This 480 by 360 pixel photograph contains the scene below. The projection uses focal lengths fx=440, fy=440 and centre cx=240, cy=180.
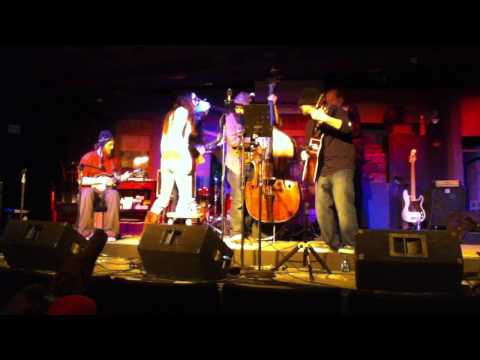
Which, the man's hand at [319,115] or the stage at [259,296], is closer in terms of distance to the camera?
the stage at [259,296]

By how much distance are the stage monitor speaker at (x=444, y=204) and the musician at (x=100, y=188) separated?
5.46m

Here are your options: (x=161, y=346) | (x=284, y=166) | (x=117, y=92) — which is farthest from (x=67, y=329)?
(x=117, y=92)

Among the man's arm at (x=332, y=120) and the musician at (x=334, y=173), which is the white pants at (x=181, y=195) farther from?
the man's arm at (x=332, y=120)

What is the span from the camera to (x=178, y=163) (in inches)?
234

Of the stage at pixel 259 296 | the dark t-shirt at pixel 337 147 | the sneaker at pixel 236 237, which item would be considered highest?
the dark t-shirt at pixel 337 147

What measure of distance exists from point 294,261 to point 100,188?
3.60m

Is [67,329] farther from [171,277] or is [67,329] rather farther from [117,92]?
[117,92]

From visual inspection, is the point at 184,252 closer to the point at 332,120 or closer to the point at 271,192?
the point at 271,192

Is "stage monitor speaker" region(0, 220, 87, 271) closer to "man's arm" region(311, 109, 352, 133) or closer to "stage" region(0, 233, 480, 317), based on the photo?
"stage" region(0, 233, 480, 317)

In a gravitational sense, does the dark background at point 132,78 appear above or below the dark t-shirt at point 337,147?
above

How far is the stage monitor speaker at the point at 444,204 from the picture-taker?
7730 millimetres

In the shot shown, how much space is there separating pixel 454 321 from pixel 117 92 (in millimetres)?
9430

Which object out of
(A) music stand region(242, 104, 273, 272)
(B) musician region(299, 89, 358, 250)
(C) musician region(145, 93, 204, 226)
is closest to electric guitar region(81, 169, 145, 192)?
(C) musician region(145, 93, 204, 226)

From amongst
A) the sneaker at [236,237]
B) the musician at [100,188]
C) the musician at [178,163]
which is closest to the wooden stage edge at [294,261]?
the sneaker at [236,237]
